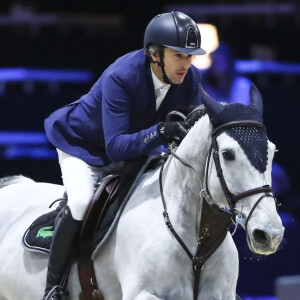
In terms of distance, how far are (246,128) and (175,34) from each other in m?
0.91

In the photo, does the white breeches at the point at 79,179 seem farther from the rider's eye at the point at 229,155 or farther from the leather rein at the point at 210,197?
the rider's eye at the point at 229,155

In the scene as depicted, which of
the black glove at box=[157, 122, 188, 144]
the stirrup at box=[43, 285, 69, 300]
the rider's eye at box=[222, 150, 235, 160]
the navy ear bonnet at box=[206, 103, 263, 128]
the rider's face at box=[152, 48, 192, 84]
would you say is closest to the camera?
the rider's eye at box=[222, 150, 235, 160]

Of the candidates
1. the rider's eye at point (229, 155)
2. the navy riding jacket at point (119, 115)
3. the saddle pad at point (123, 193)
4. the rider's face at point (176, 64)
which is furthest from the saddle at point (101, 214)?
the rider's eye at point (229, 155)

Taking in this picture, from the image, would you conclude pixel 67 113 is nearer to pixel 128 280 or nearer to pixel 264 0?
pixel 128 280

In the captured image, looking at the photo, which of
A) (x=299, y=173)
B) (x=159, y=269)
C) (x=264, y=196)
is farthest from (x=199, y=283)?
(x=299, y=173)

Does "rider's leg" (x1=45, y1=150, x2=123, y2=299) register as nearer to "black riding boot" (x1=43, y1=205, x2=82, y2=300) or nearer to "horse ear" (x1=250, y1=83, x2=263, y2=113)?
"black riding boot" (x1=43, y1=205, x2=82, y2=300)

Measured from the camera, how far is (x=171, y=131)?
5.68 m

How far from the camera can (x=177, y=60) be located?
19.4 feet

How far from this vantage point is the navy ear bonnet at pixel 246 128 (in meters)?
5.15

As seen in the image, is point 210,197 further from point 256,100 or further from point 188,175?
point 256,100

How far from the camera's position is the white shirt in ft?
19.9

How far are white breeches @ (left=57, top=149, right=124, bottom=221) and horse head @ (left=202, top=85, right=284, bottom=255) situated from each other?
97 centimetres

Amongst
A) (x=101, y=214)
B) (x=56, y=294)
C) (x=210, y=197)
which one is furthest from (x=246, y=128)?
(x=56, y=294)

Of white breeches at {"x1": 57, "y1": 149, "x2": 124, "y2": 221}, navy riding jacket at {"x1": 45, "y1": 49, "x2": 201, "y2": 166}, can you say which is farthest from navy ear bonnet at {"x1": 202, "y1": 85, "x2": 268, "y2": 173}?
white breeches at {"x1": 57, "y1": 149, "x2": 124, "y2": 221}
